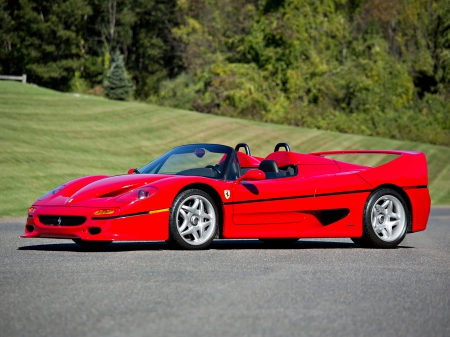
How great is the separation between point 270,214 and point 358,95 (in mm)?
40893

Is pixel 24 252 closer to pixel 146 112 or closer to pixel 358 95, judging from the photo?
pixel 146 112

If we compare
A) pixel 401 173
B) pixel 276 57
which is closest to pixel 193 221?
pixel 401 173

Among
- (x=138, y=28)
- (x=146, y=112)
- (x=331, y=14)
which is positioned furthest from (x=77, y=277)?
(x=138, y=28)

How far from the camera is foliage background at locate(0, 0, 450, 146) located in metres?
48.8

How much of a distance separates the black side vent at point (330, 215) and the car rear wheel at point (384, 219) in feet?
0.99

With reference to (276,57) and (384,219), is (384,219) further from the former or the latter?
(276,57)

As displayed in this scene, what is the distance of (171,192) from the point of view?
28.6 feet

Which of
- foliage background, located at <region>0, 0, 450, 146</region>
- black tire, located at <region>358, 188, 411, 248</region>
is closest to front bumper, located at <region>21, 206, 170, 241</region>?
black tire, located at <region>358, 188, 411, 248</region>

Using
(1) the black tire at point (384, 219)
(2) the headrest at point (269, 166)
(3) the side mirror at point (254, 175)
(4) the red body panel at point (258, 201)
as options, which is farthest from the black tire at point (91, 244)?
(1) the black tire at point (384, 219)

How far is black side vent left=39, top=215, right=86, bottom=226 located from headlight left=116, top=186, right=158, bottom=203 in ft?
1.49

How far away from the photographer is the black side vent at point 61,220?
8578 mm

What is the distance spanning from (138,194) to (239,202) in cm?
122

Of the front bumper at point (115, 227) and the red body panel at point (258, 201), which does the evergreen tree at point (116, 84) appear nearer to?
the red body panel at point (258, 201)

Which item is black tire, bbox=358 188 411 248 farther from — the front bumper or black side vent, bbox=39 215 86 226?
black side vent, bbox=39 215 86 226
